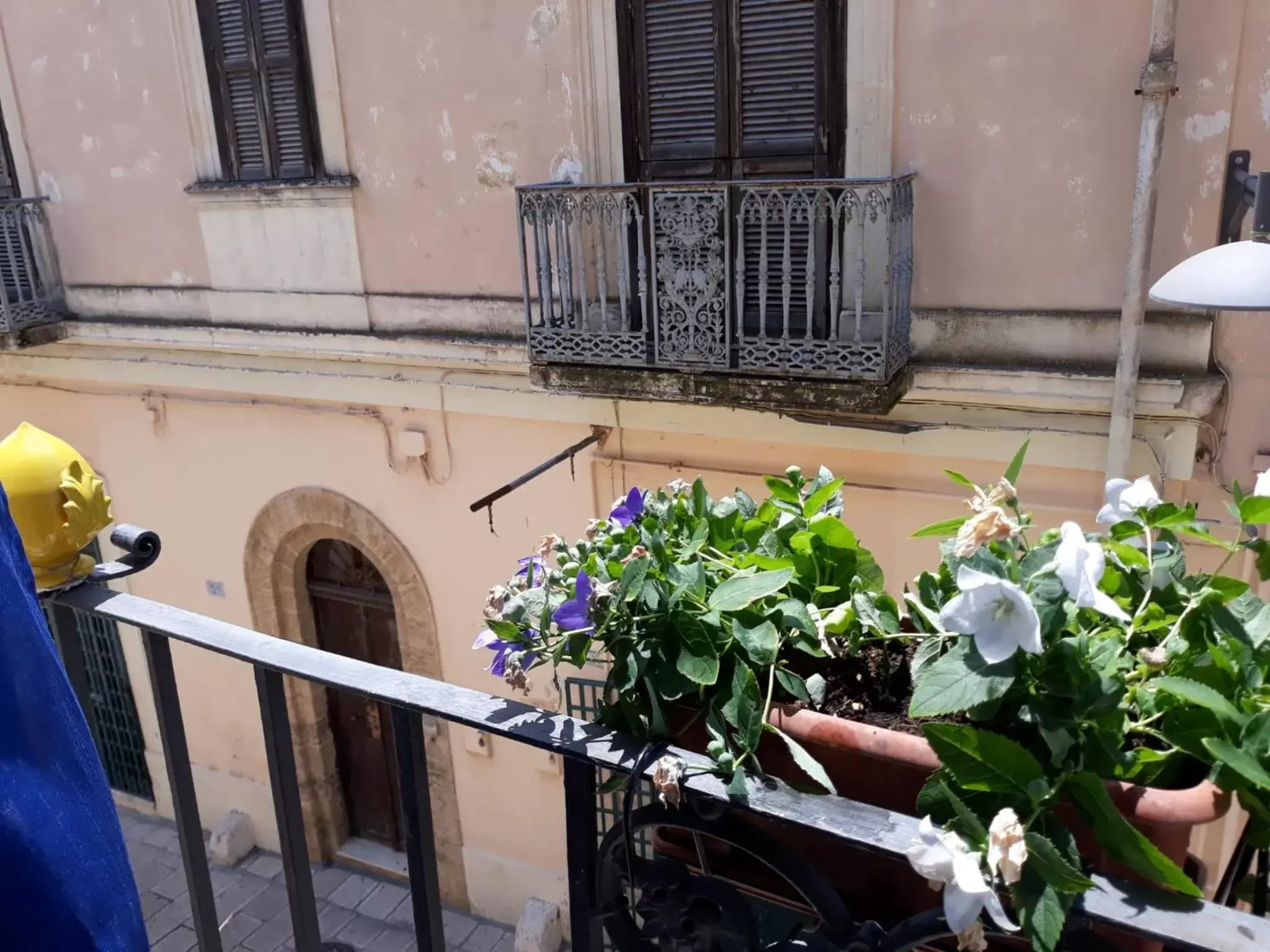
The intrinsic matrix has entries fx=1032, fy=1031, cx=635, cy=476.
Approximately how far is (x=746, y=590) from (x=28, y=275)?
8.48 m

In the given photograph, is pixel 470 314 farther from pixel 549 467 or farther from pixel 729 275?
pixel 729 275

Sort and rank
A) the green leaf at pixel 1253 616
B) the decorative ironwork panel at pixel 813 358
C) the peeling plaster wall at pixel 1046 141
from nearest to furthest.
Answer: the green leaf at pixel 1253 616, the peeling plaster wall at pixel 1046 141, the decorative ironwork panel at pixel 813 358

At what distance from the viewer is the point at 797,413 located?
5.54 metres

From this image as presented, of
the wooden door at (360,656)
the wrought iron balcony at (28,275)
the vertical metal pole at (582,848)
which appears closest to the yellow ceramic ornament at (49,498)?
the vertical metal pole at (582,848)

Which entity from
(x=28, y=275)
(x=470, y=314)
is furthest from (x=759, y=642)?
(x=28, y=275)

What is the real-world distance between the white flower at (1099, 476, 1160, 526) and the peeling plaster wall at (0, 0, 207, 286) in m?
7.31

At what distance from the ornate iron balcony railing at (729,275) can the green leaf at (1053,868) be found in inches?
154

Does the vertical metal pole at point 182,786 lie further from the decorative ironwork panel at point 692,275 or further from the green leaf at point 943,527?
the decorative ironwork panel at point 692,275

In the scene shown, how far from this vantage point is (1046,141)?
470 cm

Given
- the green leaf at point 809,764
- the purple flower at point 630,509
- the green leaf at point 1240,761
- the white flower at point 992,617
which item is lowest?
the green leaf at point 809,764

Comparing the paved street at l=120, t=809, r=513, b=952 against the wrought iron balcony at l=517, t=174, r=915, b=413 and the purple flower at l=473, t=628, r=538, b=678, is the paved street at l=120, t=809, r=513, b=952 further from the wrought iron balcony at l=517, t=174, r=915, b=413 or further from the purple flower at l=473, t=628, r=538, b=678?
the purple flower at l=473, t=628, r=538, b=678

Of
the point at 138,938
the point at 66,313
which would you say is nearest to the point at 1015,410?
the point at 138,938

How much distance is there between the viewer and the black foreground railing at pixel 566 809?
→ 0.93 meters

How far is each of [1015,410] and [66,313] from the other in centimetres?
722
